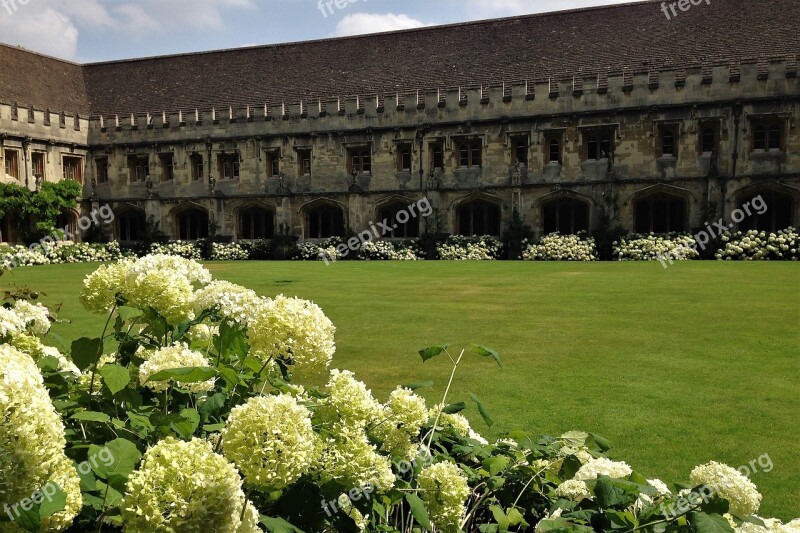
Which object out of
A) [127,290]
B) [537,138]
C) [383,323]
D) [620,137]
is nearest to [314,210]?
[537,138]

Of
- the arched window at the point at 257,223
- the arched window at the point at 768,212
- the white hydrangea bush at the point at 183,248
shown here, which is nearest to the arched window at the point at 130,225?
→ the white hydrangea bush at the point at 183,248

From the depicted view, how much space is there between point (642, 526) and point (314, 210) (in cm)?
3010

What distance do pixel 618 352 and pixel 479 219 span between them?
70.9ft

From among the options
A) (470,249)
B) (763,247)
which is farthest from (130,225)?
(763,247)

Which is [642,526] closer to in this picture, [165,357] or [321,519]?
[321,519]

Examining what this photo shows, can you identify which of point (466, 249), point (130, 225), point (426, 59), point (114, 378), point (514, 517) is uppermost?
point (426, 59)

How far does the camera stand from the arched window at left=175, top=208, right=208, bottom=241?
110 feet

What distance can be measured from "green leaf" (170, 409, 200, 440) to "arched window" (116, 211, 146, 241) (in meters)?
34.1

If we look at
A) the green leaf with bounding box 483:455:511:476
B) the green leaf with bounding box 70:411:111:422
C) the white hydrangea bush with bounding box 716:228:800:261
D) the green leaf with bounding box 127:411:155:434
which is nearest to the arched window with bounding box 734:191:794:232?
the white hydrangea bush with bounding box 716:228:800:261

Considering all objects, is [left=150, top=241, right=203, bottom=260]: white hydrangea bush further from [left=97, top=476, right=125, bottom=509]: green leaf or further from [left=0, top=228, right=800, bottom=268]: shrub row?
Result: [left=97, top=476, right=125, bottom=509]: green leaf

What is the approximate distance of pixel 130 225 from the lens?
3450 cm

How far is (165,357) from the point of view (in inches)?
96.8

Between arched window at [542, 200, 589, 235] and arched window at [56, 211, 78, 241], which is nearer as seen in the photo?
arched window at [542, 200, 589, 235]

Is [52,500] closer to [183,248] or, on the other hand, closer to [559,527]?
[559,527]
